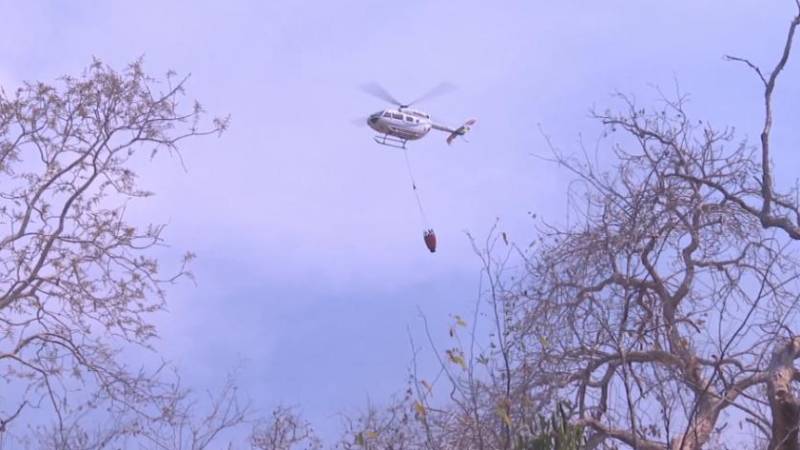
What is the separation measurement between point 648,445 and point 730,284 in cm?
171

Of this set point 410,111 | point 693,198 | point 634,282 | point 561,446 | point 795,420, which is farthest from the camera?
point 410,111

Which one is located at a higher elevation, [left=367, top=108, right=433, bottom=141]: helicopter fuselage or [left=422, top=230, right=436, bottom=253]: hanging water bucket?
[left=367, top=108, right=433, bottom=141]: helicopter fuselage

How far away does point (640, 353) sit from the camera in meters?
10.2

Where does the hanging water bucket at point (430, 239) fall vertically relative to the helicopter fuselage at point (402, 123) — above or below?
below

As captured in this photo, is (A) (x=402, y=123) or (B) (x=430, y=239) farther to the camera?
(A) (x=402, y=123)

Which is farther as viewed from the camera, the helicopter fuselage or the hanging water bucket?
the helicopter fuselage

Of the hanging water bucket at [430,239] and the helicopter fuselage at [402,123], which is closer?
the hanging water bucket at [430,239]

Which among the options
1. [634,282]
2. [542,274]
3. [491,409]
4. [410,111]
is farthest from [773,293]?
[410,111]

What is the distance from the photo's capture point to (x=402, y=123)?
19.8 m

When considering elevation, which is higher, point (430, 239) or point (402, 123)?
point (402, 123)

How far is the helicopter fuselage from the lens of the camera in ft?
64.2

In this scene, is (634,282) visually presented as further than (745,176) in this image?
No

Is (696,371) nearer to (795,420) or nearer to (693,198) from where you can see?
(795,420)

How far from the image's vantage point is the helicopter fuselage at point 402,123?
19578 mm
